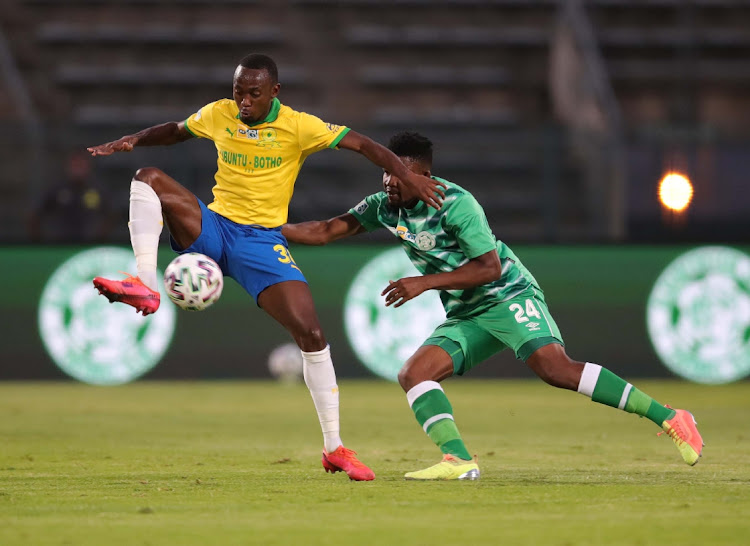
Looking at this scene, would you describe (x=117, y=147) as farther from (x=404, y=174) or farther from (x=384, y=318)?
(x=384, y=318)

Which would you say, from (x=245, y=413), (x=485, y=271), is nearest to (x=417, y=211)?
(x=485, y=271)

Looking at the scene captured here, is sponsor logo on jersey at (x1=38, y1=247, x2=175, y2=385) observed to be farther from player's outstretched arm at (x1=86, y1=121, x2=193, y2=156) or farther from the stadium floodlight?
player's outstretched arm at (x1=86, y1=121, x2=193, y2=156)

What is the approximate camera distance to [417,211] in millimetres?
6297

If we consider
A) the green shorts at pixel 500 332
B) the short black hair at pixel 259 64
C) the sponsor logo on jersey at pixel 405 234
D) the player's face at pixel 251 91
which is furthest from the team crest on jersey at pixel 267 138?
the green shorts at pixel 500 332

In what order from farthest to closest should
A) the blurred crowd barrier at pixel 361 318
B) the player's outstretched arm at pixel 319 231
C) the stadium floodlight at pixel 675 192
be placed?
→ the stadium floodlight at pixel 675 192 < the blurred crowd barrier at pixel 361 318 < the player's outstretched arm at pixel 319 231

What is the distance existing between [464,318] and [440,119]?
1161 centimetres

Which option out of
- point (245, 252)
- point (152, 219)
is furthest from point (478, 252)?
point (152, 219)

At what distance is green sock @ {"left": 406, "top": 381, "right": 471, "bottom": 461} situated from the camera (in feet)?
20.2

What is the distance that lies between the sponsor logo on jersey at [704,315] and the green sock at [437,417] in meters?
7.14

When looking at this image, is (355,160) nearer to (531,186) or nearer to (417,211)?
(531,186)

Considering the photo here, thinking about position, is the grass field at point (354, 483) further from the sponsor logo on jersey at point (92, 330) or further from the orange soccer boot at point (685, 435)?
the sponsor logo on jersey at point (92, 330)

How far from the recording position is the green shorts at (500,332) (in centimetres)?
630

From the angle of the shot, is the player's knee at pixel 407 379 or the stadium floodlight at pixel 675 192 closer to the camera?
the player's knee at pixel 407 379

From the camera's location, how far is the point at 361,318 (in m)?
12.8
